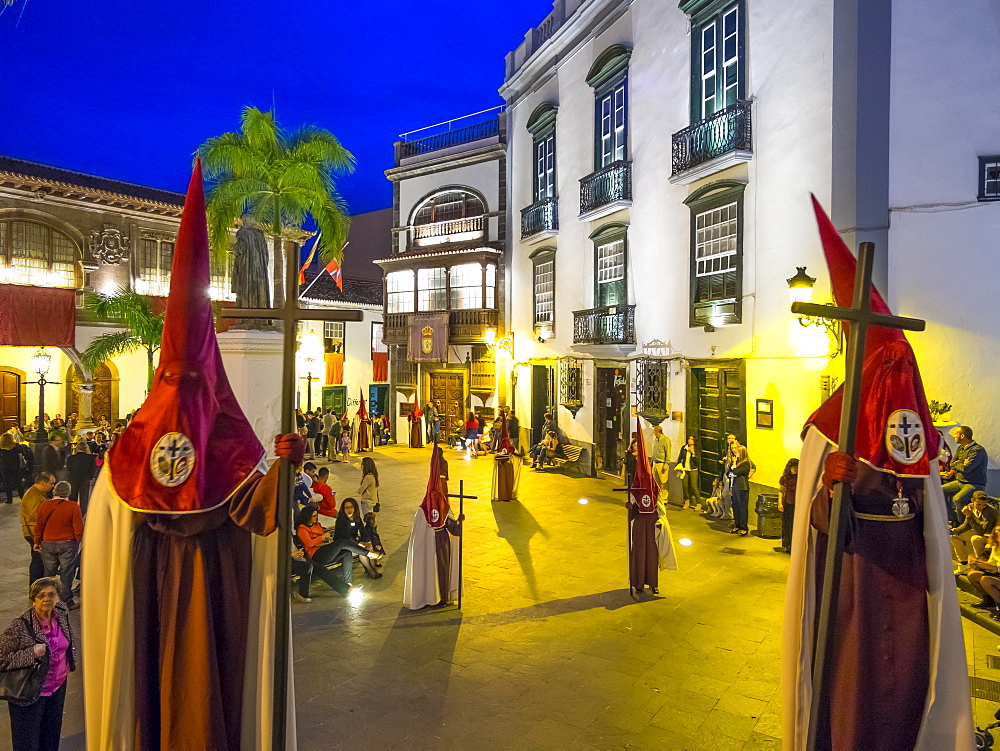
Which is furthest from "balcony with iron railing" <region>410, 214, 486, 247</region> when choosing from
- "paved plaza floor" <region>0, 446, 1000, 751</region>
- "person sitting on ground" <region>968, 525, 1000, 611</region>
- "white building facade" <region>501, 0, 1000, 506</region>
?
"person sitting on ground" <region>968, 525, 1000, 611</region>

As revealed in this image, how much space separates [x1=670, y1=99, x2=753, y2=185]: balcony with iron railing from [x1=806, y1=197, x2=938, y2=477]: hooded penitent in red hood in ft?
32.7

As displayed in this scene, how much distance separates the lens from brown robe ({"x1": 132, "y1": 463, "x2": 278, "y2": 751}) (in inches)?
137

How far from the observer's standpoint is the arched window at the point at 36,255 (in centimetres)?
1997

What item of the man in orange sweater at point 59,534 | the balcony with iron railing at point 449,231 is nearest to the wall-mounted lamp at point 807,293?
the man in orange sweater at point 59,534

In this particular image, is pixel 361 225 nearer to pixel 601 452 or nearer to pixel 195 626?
pixel 601 452

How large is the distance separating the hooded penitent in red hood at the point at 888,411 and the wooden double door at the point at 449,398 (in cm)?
2187

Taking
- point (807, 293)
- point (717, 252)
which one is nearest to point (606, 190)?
point (717, 252)

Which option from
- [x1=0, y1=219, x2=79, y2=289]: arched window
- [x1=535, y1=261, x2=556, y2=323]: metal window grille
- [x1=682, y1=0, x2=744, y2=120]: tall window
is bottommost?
[x1=535, y1=261, x2=556, y2=323]: metal window grille

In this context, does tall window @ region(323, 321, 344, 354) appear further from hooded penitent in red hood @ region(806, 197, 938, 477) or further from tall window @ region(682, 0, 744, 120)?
hooded penitent in red hood @ region(806, 197, 938, 477)

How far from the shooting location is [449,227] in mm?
24734

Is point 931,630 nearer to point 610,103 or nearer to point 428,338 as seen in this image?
point 610,103

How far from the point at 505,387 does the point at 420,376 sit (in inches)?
165

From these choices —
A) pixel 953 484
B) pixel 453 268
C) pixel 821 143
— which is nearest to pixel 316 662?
pixel 953 484

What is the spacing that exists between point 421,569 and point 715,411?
8188 millimetres
